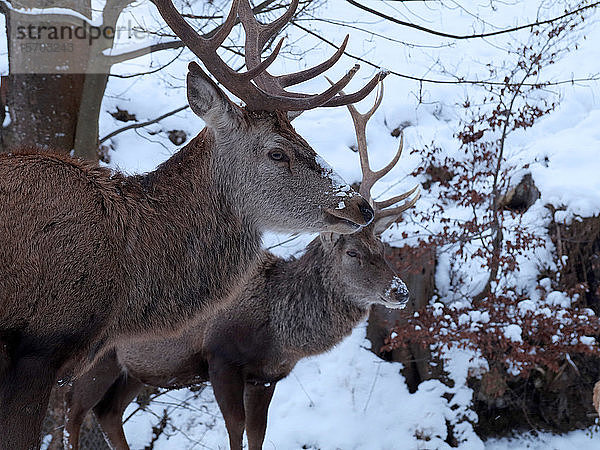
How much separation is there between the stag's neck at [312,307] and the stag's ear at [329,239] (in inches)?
2.7

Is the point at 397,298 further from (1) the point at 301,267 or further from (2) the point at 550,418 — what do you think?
(2) the point at 550,418

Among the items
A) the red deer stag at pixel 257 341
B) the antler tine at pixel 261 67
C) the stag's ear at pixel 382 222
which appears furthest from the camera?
the stag's ear at pixel 382 222

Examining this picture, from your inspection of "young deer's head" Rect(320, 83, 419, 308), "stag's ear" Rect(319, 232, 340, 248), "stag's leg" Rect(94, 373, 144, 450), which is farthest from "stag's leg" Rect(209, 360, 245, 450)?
"stag's ear" Rect(319, 232, 340, 248)

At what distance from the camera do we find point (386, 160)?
1095cm

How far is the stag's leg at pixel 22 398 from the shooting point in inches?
120

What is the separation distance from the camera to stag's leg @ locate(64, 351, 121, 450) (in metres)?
5.41

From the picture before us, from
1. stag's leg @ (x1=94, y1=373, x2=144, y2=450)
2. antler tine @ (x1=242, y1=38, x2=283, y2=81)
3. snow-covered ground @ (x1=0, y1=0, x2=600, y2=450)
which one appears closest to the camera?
antler tine @ (x1=242, y1=38, x2=283, y2=81)

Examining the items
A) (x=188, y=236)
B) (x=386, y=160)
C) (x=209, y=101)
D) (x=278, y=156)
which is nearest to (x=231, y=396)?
(x=188, y=236)

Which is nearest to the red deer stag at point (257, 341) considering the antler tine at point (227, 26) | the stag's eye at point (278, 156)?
the stag's eye at point (278, 156)

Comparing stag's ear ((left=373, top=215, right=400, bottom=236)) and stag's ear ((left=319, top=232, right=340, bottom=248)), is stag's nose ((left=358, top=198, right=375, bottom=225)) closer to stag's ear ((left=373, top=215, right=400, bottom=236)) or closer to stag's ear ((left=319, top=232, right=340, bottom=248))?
→ stag's ear ((left=319, top=232, right=340, bottom=248))

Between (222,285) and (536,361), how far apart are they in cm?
454

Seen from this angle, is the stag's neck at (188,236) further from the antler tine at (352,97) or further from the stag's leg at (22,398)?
the antler tine at (352,97)

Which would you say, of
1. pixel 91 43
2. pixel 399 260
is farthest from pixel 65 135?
pixel 399 260

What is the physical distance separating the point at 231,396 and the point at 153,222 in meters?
1.97
